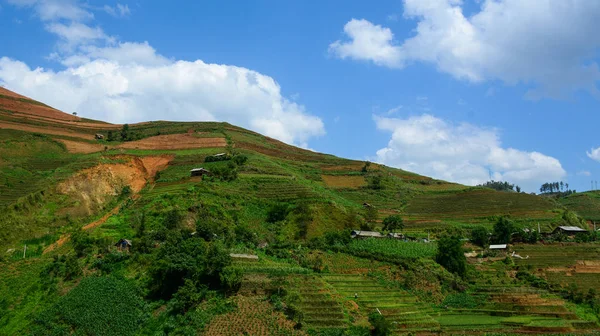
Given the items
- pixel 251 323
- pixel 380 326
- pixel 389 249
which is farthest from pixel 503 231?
pixel 251 323

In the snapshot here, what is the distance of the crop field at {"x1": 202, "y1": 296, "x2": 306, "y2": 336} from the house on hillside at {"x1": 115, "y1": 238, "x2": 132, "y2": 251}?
1348 centimetres

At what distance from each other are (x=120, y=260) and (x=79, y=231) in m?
7.01

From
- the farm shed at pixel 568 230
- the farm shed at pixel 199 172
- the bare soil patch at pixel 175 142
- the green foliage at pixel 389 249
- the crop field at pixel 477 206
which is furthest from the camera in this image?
the bare soil patch at pixel 175 142

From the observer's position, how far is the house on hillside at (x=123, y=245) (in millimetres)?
43688

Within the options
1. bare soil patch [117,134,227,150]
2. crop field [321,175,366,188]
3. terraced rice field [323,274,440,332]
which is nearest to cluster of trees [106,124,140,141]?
bare soil patch [117,134,227,150]

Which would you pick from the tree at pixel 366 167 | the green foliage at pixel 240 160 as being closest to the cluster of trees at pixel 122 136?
the green foliage at pixel 240 160

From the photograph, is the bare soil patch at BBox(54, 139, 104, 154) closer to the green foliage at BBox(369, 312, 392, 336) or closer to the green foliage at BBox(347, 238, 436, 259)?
the green foliage at BBox(347, 238, 436, 259)

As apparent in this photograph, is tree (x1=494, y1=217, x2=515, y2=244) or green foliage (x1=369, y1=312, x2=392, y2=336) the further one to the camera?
tree (x1=494, y1=217, x2=515, y2=244)

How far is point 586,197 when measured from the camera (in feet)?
335

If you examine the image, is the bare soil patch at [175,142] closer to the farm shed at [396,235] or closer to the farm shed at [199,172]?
the farm shed at [199,172]

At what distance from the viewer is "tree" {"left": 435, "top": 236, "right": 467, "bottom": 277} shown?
48.6 meters

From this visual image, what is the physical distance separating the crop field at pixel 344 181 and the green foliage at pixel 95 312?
47623 millimetres

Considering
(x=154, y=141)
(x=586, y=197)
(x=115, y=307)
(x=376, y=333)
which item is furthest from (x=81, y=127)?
(x=586, y=197)

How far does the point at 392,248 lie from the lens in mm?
51875
